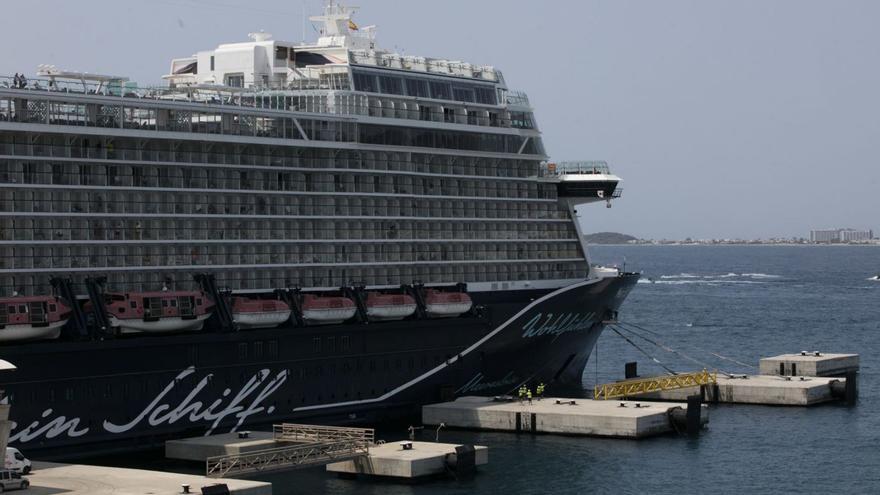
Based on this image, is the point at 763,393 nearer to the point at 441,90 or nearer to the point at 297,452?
the point at 441,90

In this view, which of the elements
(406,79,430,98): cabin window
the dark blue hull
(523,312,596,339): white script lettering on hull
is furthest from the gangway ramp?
(406,79,430,98): cabin window

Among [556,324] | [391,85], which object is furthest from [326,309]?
[556,324]

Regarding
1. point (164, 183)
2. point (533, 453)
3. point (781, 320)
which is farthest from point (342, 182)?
point (781, 320)

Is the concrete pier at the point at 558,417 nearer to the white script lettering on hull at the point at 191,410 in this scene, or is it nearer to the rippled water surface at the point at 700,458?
the rippled water surface at the point at 700,458

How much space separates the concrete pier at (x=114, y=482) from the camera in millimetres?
44938

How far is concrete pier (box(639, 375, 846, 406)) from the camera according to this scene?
7288 cm

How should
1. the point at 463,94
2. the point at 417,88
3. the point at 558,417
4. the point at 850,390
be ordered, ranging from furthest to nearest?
1. the point at 850,390
2. the point at 463,94
3. the point at 417,88
4. the point at 558,417

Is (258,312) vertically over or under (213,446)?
over

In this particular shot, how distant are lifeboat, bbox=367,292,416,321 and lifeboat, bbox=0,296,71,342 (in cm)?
1414

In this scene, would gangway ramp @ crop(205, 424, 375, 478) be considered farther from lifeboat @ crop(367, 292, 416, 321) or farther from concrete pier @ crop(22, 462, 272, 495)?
lifeboat @ crop(367, 292, 416, 321)

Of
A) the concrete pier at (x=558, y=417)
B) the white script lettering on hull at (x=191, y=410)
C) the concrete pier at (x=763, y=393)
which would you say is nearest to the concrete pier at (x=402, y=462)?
the white script lettering on hull at (x=191, y=410)

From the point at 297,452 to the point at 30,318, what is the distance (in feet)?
30.9

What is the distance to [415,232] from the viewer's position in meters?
66.8

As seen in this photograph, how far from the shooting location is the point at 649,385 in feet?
237
